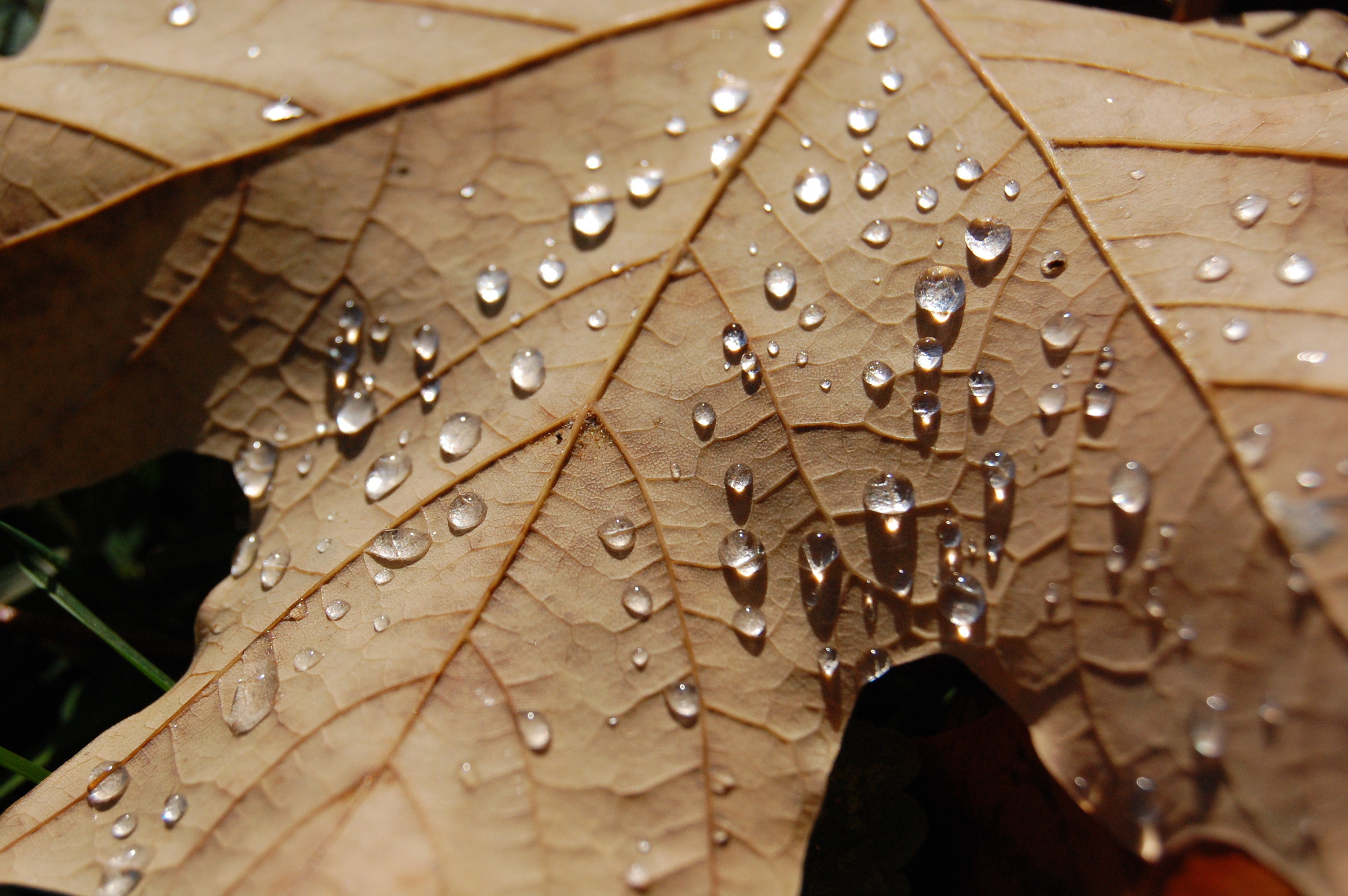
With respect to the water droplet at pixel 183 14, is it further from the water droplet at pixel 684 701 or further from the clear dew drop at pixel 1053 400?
the clear dew drop at pixel 1053 400

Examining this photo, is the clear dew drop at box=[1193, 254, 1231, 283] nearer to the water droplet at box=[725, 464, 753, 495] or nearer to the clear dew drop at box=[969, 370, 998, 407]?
the clear dew drop at box=[969, 370, 998, 407]

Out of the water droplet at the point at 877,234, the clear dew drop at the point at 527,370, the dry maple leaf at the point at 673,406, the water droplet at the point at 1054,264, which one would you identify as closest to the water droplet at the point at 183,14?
the dry maple leaf at the point at 673,406

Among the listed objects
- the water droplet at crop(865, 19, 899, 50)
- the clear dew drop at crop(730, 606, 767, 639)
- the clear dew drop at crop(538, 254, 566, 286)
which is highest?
the water droplet at crop(865, 19, 899, 50)

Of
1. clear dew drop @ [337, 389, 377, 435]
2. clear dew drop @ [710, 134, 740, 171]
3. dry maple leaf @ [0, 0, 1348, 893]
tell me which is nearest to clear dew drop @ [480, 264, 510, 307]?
dry maple leaf @ [0, 0, 1348, 893]

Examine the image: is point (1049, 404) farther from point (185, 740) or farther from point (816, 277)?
point (185, 740)

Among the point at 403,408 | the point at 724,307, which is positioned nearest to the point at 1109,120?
the point at 724,307

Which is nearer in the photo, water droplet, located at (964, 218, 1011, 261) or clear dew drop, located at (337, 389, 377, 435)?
water droplet, located at (964, 218, 1011, 261)

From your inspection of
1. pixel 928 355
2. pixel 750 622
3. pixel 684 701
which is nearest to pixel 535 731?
pixel 684 701

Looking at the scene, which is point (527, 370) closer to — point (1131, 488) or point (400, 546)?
point (400, 546)
